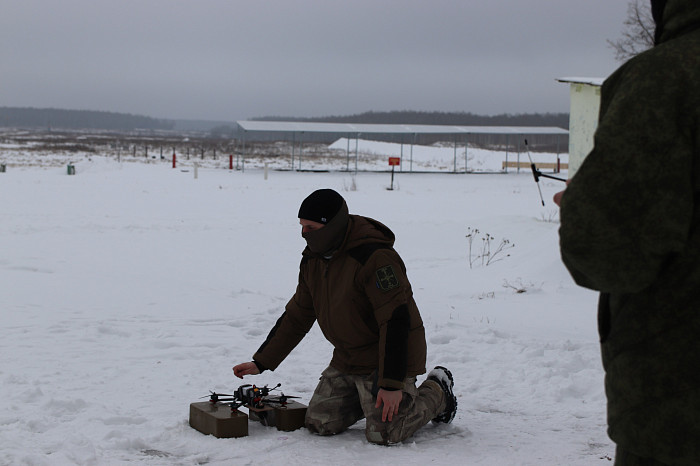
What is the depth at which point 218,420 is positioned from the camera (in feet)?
13.6

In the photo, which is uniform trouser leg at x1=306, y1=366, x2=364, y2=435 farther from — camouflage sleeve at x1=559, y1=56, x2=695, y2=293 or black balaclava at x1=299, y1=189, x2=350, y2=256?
camouflage sleeve at x1=559, y1=56, x2=695, y2=293

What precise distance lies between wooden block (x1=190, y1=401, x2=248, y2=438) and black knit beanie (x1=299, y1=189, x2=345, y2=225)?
112 cm

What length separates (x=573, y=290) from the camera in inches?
360

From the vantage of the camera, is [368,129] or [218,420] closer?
[218,420]

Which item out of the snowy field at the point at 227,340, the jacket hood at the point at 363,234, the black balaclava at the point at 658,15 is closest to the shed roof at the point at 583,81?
the snowy field at the point at 227,340

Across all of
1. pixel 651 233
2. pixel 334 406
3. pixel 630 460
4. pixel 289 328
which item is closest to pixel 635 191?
pixel 651 233

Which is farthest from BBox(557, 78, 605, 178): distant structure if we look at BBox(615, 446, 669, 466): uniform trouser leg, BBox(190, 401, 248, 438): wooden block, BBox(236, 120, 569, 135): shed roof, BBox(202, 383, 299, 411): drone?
BBox(236, 120, 569, 135): shed roof

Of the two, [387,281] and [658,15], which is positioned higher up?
[658,15]

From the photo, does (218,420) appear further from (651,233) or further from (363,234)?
(651,233)

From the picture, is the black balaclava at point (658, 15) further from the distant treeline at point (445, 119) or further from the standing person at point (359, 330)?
the distant treeline at point (445, 119)

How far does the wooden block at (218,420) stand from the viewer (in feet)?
13.7

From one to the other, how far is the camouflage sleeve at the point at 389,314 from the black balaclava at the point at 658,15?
228cm

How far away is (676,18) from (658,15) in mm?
108

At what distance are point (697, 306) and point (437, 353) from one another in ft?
15.2
